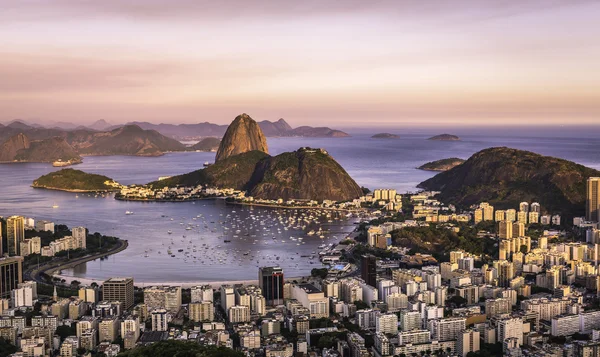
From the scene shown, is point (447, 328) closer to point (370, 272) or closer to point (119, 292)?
point (370, 272)

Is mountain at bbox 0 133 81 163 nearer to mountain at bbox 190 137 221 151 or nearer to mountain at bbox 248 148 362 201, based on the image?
mountain at bbox 190 137 221 151

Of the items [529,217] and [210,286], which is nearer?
[210,286]

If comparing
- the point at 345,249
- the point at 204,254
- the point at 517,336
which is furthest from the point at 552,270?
the point at 204,254

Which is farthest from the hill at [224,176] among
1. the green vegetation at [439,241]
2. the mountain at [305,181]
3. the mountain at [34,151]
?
the mountain at [34,151]

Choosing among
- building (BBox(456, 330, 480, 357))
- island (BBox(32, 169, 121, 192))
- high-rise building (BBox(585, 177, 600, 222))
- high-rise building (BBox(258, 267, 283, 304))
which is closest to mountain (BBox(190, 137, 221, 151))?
island (BBox(32, 169, 121, 192))

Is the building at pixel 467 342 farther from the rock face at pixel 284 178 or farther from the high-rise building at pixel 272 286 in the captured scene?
the rock face at pixel 284 178

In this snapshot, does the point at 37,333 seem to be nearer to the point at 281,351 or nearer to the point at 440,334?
the point at 281,351
